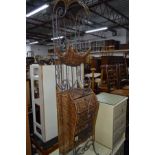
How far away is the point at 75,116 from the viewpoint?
49.1 inches

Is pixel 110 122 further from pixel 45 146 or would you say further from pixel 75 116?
pixel 45 146

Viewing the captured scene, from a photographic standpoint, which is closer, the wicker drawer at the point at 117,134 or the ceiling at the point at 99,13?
the wicker drawer at the point at 117,134

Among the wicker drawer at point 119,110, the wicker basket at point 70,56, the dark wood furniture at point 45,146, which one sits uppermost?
the wicker basket at point 70,56

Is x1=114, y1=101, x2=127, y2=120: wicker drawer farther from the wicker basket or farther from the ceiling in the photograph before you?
the ceiling

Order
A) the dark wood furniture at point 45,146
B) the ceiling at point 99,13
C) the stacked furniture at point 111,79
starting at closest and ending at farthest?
the dark wood furniture at point 45,146, the stacked furniture at point 111,79, the ceiling at point 99,13

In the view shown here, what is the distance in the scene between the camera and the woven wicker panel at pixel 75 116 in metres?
1.27

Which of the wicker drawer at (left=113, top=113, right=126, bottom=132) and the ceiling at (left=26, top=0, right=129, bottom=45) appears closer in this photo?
the wicker drawer at (left=113, top=113, right=126, bottom=132)

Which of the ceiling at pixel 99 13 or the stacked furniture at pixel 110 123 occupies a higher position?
the ceiling at pixel 99 13

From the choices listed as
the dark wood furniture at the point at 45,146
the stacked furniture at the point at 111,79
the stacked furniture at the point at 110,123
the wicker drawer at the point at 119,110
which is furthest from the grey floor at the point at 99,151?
the stacked furniture at the point at 111,79

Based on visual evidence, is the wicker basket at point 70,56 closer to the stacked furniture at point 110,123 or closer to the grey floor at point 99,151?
the stacked furniture at point 110,123

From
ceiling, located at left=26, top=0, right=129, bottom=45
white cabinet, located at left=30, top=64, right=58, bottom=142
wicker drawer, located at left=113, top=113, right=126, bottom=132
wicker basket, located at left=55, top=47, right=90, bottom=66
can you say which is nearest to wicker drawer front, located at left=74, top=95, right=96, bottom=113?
wicker basket, located at left=55, top=47, right=90, bottom=66

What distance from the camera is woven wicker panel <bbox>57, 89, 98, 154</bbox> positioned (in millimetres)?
1271
